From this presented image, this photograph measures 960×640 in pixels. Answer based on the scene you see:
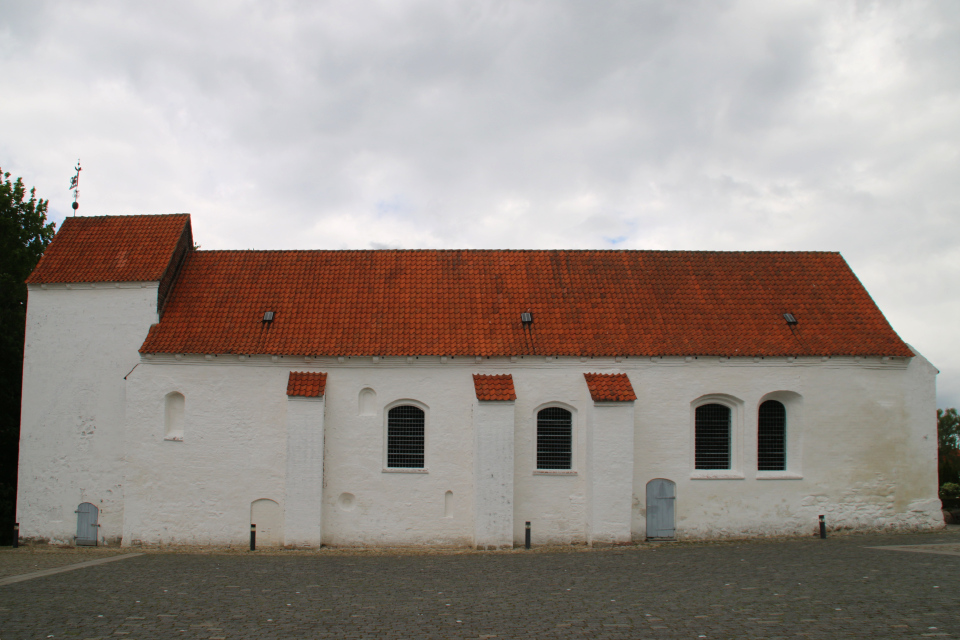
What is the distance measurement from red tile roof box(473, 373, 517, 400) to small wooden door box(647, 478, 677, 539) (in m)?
4.76

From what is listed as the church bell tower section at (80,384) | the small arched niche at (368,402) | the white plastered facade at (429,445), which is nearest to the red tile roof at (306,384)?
the white plastered facade at (429,445)

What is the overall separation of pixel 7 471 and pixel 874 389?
1156 inches

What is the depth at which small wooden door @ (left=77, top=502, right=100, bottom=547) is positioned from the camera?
16719 mm

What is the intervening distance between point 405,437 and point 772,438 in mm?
10652

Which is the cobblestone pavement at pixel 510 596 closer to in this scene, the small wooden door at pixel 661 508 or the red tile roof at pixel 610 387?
the small wooden door at pixel 661 508

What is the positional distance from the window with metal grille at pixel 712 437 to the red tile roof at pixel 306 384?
10742 millimetres

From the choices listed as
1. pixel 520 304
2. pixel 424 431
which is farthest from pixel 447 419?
pixel 520 304

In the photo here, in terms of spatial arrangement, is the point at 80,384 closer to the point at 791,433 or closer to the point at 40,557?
the point at 40,557

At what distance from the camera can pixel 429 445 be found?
16484 mm

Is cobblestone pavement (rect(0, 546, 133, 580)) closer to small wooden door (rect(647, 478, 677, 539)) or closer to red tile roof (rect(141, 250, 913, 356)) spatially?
red tile roof (rect(141, 250, 913, 356))

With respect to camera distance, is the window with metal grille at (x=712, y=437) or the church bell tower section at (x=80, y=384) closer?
the church bell tower section at (x=80, y=384)

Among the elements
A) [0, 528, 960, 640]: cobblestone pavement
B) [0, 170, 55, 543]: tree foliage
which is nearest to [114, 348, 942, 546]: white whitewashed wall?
[0, 528, 960, 640]: cobblestone pavement

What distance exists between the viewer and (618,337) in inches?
676

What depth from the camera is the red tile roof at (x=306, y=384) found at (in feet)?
52.5
